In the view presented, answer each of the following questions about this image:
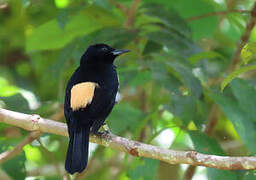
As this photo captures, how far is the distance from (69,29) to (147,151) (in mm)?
1993

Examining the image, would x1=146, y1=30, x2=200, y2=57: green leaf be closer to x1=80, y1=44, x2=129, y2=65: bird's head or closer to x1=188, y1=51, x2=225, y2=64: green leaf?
x1=188, y1=51, x2=225, y2=64: green leaf

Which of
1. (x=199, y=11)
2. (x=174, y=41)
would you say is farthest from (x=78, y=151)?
(x=199, y=11)

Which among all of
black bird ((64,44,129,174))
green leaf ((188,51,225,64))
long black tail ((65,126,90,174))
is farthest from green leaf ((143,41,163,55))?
long black tail ((65,126,90,174))

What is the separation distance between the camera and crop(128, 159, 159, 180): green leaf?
3.48 metres

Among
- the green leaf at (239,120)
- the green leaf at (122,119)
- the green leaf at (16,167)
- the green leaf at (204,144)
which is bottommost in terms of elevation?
the green leaf at (122,119)

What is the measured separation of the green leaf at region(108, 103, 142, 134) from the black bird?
1.46ft

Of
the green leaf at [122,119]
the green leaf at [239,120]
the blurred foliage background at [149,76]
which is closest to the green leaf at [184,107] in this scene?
the blurred foliage background at [149,76]

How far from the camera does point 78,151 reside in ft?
10.8

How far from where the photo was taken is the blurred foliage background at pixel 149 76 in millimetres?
3598

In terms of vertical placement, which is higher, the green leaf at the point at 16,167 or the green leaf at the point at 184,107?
the green leaf at the point at 184,107

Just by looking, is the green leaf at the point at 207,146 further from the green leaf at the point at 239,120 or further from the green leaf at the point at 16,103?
the green leaf at the point at 16,103

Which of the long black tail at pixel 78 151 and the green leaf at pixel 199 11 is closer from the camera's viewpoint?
the long black tail at pixel 78 151

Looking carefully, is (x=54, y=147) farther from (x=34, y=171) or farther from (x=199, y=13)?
(x=199, y=13)

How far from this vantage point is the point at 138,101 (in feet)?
19.8
